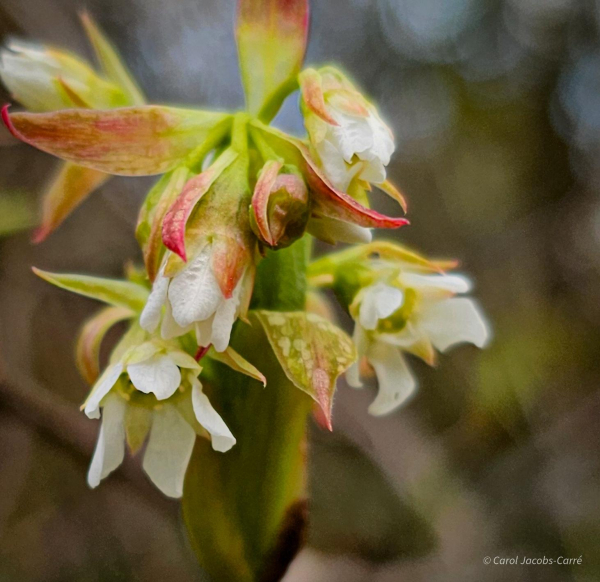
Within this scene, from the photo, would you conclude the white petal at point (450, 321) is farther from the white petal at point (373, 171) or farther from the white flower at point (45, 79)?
the white flower at point (45, 79)

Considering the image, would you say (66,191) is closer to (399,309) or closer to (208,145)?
(208,145)

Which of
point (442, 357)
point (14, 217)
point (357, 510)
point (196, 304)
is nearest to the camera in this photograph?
point (196, 304)

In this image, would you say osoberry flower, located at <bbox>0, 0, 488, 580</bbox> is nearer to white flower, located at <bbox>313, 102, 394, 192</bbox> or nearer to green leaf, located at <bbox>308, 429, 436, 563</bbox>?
white flower, located at <bbox>313, 102, 394, 192</bbox>

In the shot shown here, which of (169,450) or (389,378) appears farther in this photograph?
(389,378)

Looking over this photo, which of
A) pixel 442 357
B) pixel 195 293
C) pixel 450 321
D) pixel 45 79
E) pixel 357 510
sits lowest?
pixel 357 510

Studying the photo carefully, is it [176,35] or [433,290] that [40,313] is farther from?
[433,290]

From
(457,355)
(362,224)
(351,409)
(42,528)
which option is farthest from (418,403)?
(362,224)

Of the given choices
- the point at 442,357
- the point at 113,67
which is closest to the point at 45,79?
the point at 113,67

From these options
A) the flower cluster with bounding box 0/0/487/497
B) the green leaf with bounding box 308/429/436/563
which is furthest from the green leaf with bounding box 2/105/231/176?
the green leaf with bounding box 308/429/436/563
